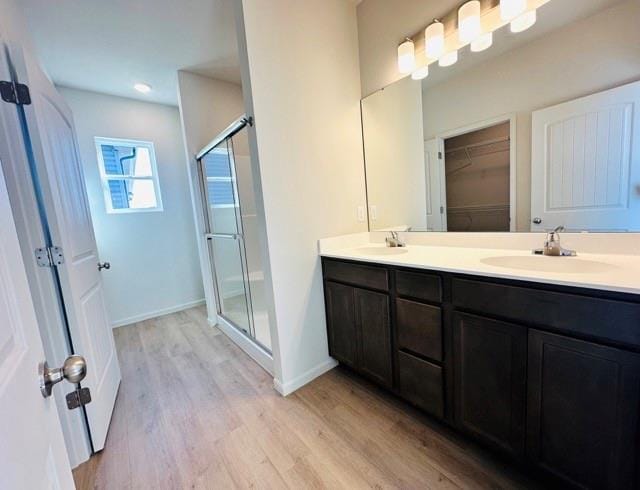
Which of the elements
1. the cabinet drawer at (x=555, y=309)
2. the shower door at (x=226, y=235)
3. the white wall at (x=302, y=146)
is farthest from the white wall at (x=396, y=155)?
the shower door at (x=226, y=235)

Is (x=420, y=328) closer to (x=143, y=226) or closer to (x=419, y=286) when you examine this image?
(x=419, y=286)

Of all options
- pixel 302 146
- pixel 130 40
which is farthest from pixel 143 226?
pixel 302 146

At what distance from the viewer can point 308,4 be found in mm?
1824

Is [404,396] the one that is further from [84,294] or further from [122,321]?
[122,321]

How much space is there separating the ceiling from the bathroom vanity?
218 centimetres

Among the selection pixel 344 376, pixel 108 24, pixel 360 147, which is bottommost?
pixel 344 376

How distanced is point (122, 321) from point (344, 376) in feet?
9.23

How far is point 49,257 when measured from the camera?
1359 mm

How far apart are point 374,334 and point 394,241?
68cm

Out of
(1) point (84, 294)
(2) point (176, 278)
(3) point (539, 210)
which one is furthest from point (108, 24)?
(3) point (539, 210)

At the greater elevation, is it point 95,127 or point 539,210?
point 95,127

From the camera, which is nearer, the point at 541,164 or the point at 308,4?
the point at 541,164

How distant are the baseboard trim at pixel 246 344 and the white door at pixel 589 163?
1.94 metres

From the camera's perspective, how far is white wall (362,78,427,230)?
1.92 metres
